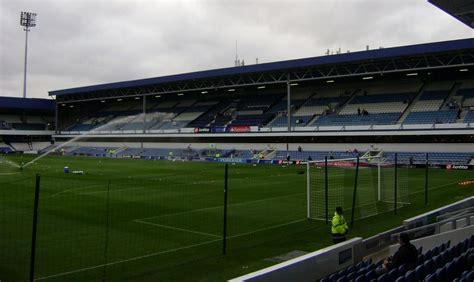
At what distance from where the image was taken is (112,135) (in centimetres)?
7838

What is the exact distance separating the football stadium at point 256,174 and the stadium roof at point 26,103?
0.68 ft

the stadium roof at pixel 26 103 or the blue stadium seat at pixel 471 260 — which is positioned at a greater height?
the stadium roof at pixel 26 103

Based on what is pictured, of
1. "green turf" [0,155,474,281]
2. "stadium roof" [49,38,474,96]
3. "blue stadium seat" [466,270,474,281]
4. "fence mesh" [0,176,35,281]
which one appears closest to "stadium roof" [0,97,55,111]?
"stadium roof" [49,38,474,96]

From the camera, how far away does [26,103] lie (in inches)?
3371

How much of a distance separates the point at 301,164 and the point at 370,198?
29393 mm

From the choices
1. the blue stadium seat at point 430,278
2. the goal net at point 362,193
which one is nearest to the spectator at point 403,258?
the blue stadium seat at point 430,278

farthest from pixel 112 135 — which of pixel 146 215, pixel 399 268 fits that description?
pixel 399 268

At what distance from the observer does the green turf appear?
35.0 feet

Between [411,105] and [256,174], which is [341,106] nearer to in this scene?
[411,105]

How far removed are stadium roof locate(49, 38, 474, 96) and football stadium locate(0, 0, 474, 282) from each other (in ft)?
0.50

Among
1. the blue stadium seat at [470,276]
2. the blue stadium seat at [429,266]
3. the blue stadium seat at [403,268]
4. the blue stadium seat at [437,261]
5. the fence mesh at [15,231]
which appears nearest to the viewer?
the blue stadium seat at [470,276]

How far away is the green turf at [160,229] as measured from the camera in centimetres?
1068

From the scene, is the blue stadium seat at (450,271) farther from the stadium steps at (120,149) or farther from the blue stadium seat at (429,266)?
the stadium steps at (120,149)

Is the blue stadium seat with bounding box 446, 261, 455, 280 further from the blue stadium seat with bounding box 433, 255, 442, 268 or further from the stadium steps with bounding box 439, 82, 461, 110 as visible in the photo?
the stadium steps with bounding box 439, 82, 461, 110
